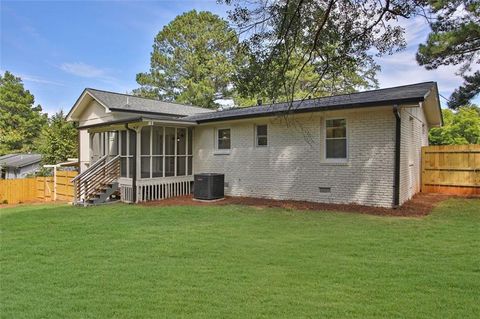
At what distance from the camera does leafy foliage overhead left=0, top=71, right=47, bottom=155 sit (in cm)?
3631

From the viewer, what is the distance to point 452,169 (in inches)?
478

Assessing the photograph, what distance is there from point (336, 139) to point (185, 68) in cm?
2315

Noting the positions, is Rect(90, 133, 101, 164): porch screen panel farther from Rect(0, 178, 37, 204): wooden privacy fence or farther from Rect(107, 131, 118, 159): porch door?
Rect(0, 178, 37, 204): wooden privacy fence

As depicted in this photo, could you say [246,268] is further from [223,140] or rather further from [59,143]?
[59,143]

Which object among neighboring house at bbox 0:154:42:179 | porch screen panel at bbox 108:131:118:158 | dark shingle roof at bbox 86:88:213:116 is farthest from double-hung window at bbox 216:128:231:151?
neighboring house at bbox 0:154:42:179

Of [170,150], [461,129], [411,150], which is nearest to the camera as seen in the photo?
[411,150]

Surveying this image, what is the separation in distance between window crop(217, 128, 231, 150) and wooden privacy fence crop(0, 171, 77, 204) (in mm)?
8379

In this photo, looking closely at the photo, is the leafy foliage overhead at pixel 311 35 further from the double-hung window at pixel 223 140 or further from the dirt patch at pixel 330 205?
the double-hung window at pixel 223 140

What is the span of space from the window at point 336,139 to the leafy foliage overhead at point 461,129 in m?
19.5

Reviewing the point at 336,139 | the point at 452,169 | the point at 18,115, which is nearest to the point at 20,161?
the point at 18,115

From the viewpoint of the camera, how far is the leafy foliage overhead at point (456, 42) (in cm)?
837

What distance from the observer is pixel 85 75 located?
29344 mm

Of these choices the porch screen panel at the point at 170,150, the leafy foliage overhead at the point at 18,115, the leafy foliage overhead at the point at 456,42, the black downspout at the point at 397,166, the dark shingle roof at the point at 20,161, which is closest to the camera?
the leafy foliage overhead at the point at 456,42

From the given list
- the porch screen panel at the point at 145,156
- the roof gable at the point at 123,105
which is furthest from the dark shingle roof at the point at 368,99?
the roof gable at the point at 123,105
